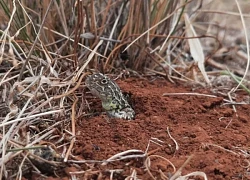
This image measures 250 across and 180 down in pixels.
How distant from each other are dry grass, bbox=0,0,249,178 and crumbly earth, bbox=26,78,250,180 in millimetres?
95

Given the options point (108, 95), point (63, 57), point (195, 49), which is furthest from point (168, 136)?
point (195, 49)

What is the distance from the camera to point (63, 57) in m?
2.20

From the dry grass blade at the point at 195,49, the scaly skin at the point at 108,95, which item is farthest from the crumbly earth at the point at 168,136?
the dry grass blade at the point at 195,49

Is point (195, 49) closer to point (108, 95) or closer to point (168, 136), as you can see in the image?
point (108, 95)

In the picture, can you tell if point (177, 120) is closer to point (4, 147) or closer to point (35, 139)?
point (35, 139)

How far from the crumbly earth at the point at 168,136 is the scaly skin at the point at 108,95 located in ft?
0.20

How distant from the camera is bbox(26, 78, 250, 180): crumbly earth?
5.57 ft

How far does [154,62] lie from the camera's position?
8.64 ft

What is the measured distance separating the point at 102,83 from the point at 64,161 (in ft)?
1.70

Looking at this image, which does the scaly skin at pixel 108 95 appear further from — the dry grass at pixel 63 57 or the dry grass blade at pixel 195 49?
the dry grass blade at pixel 195 49

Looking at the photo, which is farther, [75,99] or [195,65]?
[195,65]

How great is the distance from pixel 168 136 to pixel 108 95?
1.12 ft

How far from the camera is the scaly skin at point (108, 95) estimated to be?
207cm

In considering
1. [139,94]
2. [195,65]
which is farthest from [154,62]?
[139,94]
